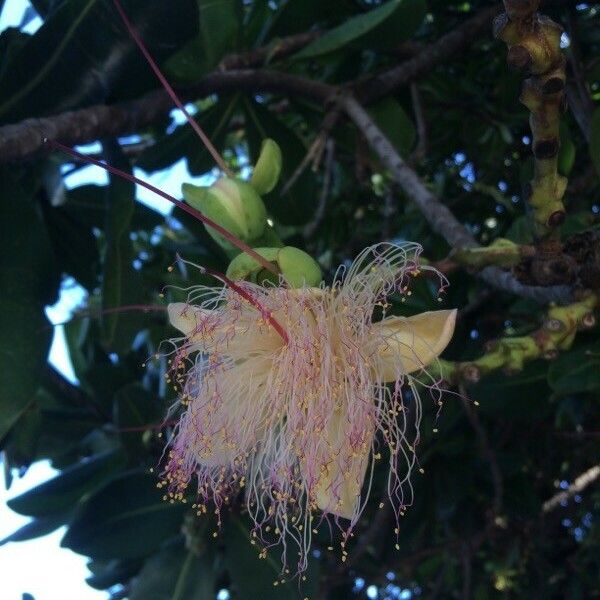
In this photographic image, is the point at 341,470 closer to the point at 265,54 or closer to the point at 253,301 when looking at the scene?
the point at 253,301

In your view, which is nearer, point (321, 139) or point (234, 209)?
point (234, 209)

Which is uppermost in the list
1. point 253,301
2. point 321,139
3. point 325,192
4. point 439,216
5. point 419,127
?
point 419,127

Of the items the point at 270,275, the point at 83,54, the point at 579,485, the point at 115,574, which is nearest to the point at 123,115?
the point at 83,54

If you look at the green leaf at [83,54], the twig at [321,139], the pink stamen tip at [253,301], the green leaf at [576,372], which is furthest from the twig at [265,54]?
the green leaf at [576,372]

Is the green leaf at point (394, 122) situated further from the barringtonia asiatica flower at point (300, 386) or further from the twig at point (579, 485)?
the twig at point (579, 485)

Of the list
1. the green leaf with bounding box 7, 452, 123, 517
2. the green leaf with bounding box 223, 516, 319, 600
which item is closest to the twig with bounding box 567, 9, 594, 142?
the green leaf with bounding box 223, 516, 319, 600

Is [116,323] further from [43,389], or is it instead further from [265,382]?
[43,389]
